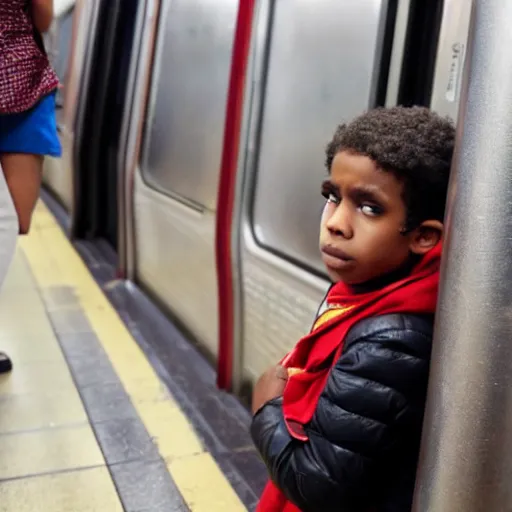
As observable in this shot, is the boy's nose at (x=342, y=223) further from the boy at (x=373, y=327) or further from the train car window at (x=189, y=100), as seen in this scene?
the train car window at (x=189, y=100)

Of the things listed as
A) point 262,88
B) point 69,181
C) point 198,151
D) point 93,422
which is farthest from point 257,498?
point 69,181

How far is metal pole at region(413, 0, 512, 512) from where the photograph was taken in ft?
2.38

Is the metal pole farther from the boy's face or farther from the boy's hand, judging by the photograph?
the boy's hand

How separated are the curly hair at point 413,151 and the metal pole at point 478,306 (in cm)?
14

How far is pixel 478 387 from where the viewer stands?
0.77 metres

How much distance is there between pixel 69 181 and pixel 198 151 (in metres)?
2.63

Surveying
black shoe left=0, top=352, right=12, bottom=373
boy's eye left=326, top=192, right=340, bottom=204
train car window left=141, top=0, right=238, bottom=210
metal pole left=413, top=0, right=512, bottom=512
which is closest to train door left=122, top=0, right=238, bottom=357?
train car window left=141, top=0, right=238, bottom=210

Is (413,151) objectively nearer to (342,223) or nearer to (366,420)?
(342,223)

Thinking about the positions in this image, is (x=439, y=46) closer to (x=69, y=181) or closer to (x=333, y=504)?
(x=333, y=504)

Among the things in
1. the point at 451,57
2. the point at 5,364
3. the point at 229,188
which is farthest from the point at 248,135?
the point at 5,364

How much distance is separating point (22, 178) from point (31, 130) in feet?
0.55

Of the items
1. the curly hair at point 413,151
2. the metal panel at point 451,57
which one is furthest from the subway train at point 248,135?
the curly hair at point 413,151

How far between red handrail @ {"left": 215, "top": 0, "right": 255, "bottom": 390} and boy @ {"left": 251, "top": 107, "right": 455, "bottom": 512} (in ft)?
4.71

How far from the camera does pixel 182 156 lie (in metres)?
3.17
